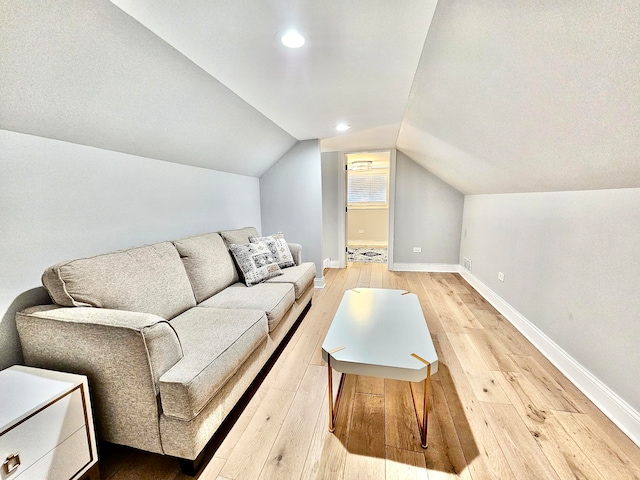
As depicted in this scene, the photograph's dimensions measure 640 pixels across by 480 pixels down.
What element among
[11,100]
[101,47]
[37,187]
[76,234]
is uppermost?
[101,47]

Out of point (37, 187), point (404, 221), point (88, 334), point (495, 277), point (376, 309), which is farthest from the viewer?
point (404, 221)

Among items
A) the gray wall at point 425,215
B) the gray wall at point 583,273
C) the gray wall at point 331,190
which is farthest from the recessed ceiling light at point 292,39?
the gray wall at point 425,215

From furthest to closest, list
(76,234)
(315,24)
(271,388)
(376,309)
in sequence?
(376,309) → (271,388) → (76,234) → (315,24)

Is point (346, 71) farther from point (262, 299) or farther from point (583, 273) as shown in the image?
point (583, 273)

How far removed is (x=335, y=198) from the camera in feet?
15.6

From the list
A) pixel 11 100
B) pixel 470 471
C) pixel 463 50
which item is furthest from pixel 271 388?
pixel 463 50

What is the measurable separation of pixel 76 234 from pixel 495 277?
12.6 ft

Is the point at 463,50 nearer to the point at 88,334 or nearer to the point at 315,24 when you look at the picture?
the point at 315,24

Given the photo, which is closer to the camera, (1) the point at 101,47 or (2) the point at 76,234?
(1) the point at 101,47

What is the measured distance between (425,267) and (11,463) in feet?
15.5

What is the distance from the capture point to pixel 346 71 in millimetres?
1809

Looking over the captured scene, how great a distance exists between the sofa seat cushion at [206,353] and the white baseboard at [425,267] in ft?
11.0

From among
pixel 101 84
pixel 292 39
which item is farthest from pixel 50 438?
pixel 292 39

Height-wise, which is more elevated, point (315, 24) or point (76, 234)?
point (315, 24)
